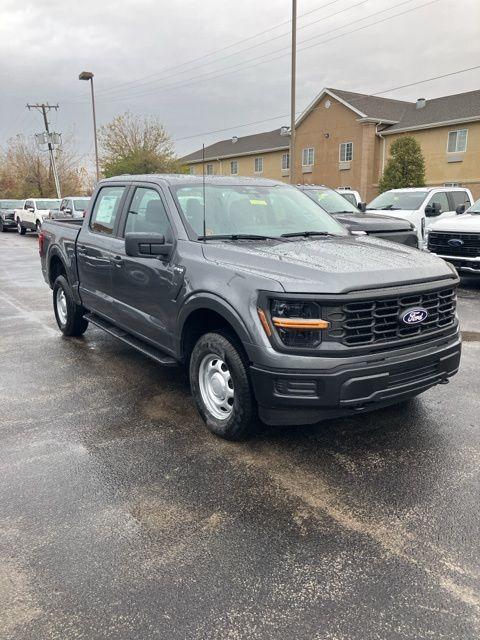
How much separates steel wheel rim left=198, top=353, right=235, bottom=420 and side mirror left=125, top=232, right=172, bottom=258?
3.08ft

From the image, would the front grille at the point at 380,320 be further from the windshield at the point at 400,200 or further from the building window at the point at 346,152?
the building window at the point at 346,152

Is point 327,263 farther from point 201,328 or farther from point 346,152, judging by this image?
point 346,152

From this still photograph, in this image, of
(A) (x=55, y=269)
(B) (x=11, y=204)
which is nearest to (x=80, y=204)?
(B) (x=11, y=204)

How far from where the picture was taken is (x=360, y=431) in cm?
409

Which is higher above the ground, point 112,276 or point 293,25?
point 293,25

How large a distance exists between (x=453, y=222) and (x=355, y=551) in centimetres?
890

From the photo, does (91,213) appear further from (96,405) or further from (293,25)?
(293,25)

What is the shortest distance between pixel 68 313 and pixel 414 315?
471 cm

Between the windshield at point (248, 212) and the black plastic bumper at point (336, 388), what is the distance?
1528 millimetres

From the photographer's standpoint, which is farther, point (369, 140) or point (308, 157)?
point (308, 157)

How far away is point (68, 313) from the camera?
682cm

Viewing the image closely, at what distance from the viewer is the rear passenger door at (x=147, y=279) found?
433 centimetres

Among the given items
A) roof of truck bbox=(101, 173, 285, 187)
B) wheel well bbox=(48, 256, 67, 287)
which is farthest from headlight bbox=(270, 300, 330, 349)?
wheel well bbox=(48, 256, 67, 287)

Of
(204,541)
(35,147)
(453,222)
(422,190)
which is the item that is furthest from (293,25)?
(35,147)
